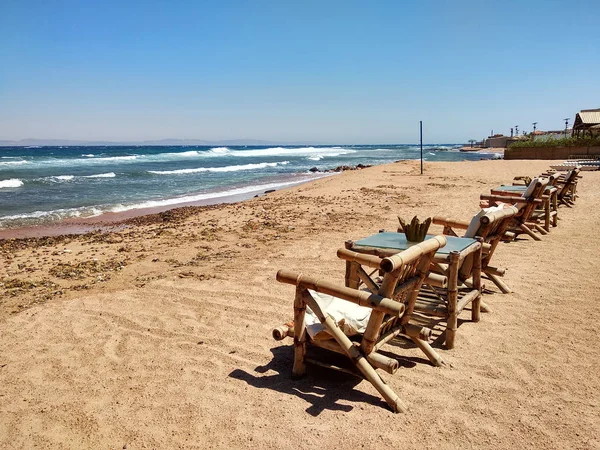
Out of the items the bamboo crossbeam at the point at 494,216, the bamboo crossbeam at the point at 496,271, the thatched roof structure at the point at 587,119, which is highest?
the thatched roof structure at the point at 587,119

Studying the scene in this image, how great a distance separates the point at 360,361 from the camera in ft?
9.82

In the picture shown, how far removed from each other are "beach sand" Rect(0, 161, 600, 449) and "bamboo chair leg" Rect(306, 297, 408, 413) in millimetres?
94

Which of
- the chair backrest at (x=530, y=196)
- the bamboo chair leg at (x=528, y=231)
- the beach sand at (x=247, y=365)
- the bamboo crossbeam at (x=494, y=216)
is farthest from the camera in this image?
the bamboo chair leg at (x=528, y=231)

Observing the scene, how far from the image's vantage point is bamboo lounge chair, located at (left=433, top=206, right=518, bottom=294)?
437 cm

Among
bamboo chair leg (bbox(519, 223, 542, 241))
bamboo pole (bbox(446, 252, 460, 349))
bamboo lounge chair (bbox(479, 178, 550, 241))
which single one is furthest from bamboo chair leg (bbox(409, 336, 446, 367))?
bamboo chair leg (bbox(519, 223, 542, 241))

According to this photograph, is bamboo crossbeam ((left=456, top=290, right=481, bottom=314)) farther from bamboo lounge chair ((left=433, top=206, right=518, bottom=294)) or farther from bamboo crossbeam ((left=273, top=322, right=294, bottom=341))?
bamboo crossbeam ((left=273, top=322, right=294, bottom=341))

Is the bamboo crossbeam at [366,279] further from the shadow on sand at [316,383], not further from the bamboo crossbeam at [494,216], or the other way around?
the bamboo crossbeam at [494,216]

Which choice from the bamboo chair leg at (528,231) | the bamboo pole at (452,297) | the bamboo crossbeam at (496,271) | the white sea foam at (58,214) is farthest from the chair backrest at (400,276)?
the white sea foam at (58,214)

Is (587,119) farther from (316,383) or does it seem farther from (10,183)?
(10,183)

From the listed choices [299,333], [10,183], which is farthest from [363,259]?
[10,183]

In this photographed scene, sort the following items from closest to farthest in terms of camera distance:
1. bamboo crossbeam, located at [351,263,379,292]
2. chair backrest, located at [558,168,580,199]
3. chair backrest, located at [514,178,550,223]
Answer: bamboo crossbeam, located at [351,263,379,292], chair backrest, located at [514,178,550,223], chair backrest, located at [558,168,580,199]

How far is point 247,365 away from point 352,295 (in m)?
1.21

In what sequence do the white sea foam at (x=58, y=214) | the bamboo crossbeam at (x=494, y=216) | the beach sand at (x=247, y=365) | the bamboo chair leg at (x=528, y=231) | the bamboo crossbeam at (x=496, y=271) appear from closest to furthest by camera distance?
the beach sand at (x=247, y=365) < the bamboo crossbeam at (x=494, y=216) < the bamboo crossbeam at (x=496, y=271) < the bamboo chair leg at (x=528, y=231) < the white sea foam at (x=58, y=214)

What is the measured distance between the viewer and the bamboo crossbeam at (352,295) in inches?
109
